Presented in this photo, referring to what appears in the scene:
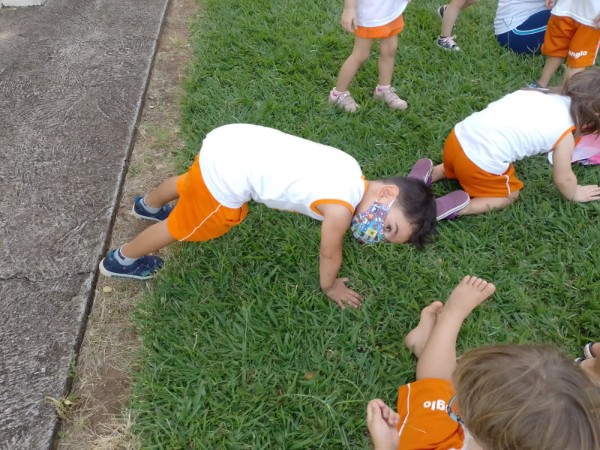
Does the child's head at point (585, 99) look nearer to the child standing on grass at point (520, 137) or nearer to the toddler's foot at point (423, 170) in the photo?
the child standing on grass at point (520, 137)

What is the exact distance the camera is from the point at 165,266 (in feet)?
7.77

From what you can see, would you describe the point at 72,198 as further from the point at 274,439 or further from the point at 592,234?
the point at 592,234

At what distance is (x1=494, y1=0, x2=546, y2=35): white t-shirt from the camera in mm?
3727

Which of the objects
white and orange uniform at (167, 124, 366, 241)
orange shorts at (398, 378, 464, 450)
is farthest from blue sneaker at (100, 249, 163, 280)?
orange shorts at (398, 378, 464, 450)

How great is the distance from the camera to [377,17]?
2879mm

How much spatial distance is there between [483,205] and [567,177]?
1.40 ft

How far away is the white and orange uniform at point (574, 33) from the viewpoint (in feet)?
10.3

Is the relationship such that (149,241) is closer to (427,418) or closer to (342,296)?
(342,296)

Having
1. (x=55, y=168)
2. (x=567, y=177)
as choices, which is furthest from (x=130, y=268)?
(x=567, y=177)

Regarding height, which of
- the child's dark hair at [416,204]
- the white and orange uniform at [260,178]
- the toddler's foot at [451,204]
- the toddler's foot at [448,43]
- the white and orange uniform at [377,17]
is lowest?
the toddler's foot at [451,204]

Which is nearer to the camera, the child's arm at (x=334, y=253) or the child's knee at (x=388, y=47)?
the child's arm at (x=334, y=253)

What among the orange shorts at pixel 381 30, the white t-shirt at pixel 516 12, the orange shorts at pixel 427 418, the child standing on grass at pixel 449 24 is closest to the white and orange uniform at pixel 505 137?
the orange shorts at pixel 381 30

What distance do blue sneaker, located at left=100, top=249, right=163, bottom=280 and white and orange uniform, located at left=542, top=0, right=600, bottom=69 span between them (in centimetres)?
291

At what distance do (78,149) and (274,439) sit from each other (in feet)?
6.39
